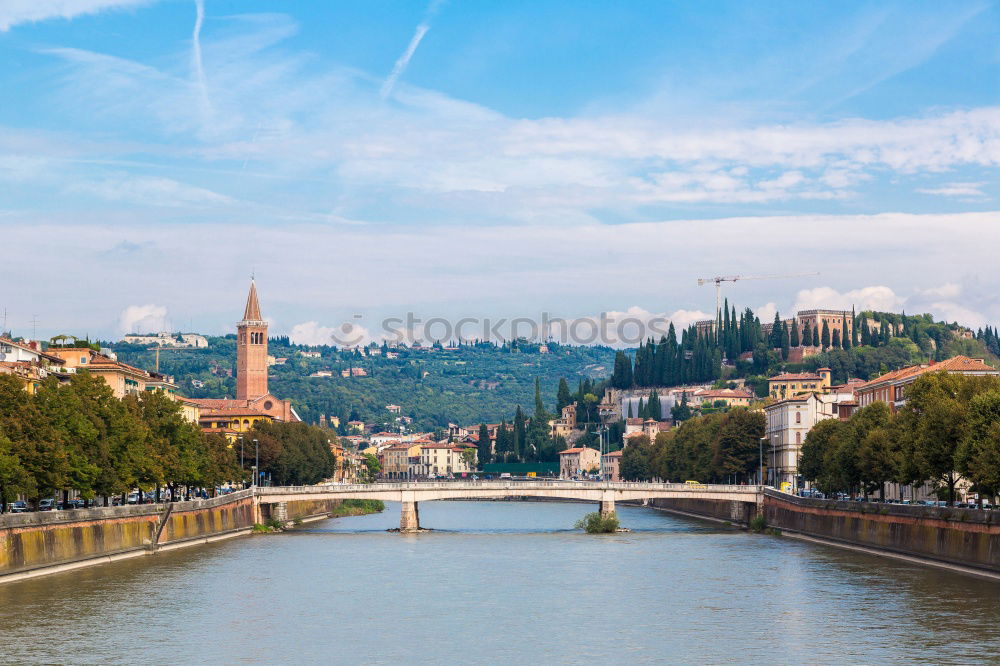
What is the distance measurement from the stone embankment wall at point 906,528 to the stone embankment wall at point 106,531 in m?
37.7

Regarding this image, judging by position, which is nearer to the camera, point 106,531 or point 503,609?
point 503,609

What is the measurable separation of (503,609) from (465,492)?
51361mm

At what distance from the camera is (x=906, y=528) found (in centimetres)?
7356

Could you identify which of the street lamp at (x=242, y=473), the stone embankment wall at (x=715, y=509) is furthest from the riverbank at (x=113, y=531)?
the stone embankment wall at (x=715, y=509)

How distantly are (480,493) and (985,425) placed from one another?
4988 cm

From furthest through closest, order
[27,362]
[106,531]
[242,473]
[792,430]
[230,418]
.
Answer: [230,418], [792,430], [242,473], [27,362], [106,531]

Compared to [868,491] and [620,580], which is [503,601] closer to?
[620,580]

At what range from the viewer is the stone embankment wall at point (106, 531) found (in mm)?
59250

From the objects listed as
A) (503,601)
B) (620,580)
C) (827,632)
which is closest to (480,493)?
(620,580)

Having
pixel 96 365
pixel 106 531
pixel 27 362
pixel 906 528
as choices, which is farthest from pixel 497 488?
pixel 106 531

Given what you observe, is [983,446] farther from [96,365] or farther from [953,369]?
[96,365]

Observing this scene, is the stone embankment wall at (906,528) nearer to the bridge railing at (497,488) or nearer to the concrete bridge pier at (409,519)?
the bridge railing at (497,488)

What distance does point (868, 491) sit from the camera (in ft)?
300

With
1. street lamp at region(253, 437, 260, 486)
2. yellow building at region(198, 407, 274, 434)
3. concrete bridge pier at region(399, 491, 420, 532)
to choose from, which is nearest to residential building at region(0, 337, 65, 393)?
street lamp at region(253, 437, 260, 486)
